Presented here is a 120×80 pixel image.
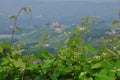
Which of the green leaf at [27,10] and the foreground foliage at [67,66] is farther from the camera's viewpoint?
the green leaf at [27,10]

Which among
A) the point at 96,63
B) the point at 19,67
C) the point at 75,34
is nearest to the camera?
the point at 96,63

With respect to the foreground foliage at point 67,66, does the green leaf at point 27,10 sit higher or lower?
higher

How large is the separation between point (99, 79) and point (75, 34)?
1.51 meters

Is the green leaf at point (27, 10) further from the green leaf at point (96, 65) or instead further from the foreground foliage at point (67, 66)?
the green leaf at point (96, 65)

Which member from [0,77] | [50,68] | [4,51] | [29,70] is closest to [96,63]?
[50,68]

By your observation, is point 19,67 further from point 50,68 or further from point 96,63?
point 96,63

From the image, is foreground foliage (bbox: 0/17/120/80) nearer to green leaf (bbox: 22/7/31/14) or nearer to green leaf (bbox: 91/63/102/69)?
green leaf (bbox: 91/63/102/69)

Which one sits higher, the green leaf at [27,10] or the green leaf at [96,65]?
the green leaf at [27,10]

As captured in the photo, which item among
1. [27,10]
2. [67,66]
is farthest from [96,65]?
[27,10]

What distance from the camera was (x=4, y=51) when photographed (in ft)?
12.9

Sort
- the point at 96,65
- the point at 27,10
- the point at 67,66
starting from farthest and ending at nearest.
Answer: the point at 27,10 → the point at 67,66 → the point at 96,65

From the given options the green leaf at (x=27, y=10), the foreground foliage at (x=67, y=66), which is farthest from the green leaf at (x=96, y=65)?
the green leaf at (x=27, y=10)

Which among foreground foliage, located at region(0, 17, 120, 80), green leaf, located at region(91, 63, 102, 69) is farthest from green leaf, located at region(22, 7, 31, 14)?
green leaf, located at region(91, 63, 102, 69)

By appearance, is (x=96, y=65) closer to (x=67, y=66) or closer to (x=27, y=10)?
(x=67, y=66)
